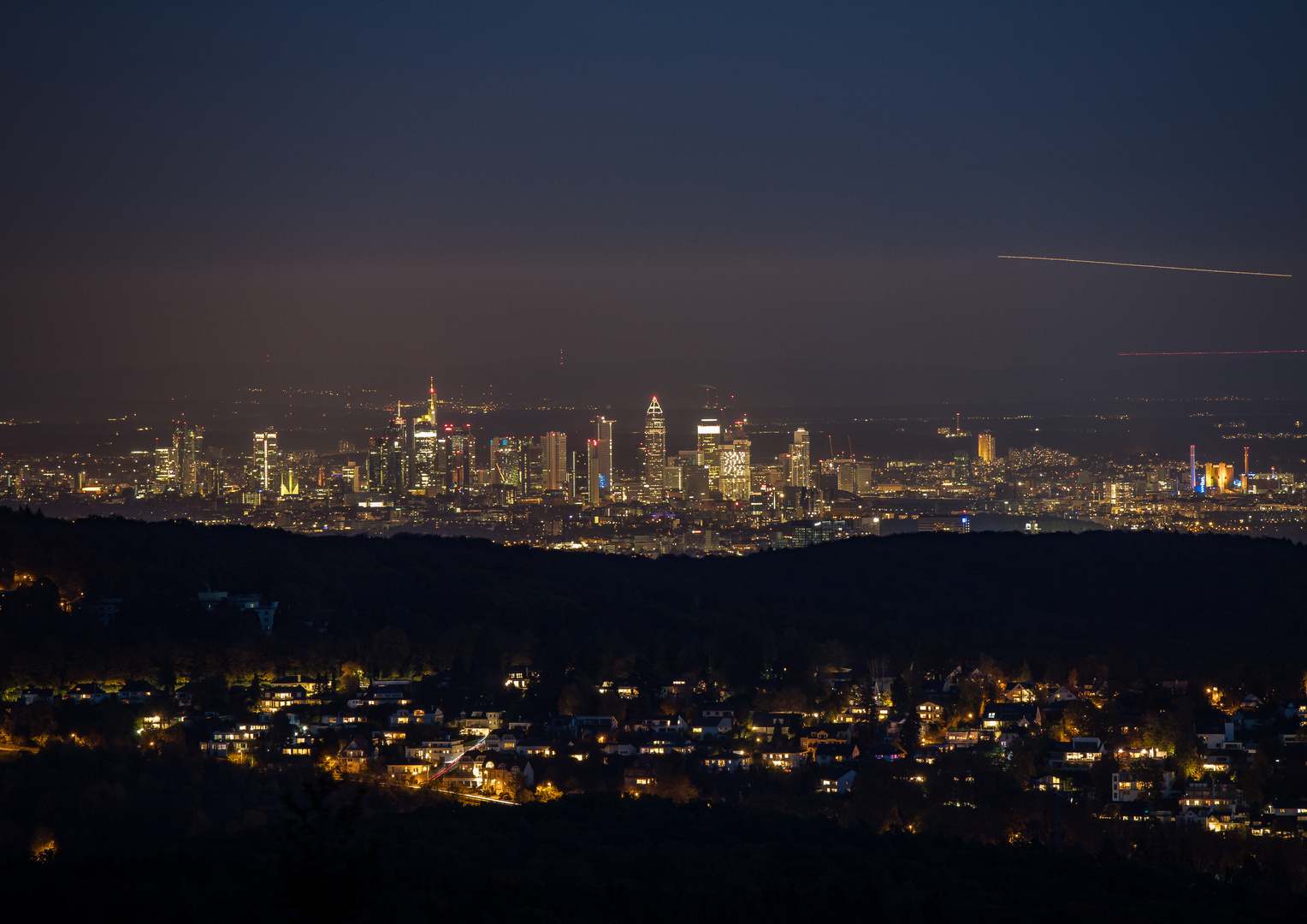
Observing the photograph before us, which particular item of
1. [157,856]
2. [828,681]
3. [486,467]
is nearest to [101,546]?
[828,681]

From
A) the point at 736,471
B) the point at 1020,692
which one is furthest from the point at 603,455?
Answer: the point at 1020,692

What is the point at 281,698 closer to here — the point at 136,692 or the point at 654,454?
the point at 136,692

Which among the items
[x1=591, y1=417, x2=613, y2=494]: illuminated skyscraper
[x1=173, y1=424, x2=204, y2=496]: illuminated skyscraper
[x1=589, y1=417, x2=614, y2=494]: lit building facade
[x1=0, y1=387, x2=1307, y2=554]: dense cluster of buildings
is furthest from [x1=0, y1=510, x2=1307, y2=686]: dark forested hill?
[x1=591, y1=417, x2=613, y2=494]: illuminated skyscraper

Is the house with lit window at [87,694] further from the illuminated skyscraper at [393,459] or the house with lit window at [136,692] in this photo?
the illuminated skyscraper at [393,459]

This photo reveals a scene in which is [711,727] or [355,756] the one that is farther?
[711,727]

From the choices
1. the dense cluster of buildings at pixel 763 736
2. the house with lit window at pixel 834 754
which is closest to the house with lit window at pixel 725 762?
the dense cluster of buildings at pixel 763 736

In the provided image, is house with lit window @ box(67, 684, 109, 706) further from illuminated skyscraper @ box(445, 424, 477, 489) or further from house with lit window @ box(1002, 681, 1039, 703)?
illuminated skyscraper @ box(445, 424, 477, 489)
